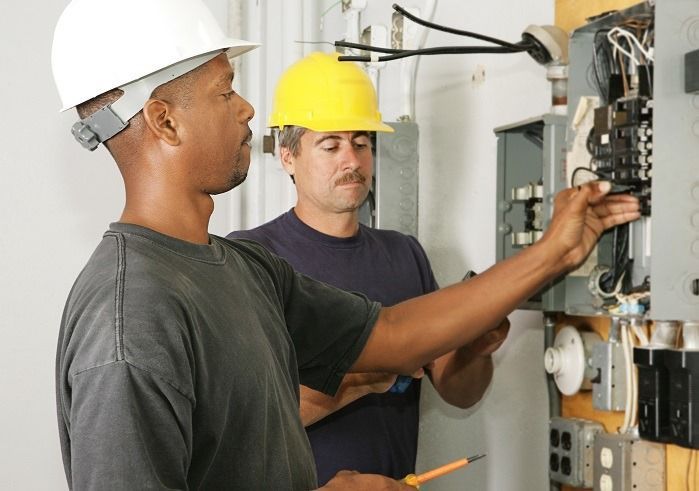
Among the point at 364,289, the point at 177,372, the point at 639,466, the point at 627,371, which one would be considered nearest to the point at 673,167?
the point at 627,371

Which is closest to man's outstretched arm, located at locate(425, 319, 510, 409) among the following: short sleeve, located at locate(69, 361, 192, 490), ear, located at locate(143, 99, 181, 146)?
ear, located at locate(143, 99, 181, 146)

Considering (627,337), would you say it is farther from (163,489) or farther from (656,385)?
(163,489)

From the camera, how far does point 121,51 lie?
122cm

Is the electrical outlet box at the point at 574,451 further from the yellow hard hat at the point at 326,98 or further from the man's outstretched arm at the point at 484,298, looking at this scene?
the yellow hard hat at the point at 326,98

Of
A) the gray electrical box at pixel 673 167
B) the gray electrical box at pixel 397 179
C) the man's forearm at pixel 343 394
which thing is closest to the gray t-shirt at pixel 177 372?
the man's forearm at pixel 343 394

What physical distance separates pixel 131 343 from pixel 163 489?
160 millimetres

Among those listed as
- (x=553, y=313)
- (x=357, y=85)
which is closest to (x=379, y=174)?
(x=357, y=85)

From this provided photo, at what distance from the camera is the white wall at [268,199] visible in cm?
227

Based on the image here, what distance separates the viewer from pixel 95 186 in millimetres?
2711

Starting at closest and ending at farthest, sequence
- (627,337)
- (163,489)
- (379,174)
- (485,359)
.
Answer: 1. (163,489)
2. (627,337)
3. (485,359)
4. (379,174)

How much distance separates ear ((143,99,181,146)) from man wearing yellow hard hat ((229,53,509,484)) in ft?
2.29

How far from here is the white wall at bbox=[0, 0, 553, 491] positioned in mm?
2271

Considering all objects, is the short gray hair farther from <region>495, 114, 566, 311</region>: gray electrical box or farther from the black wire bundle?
<region>495, 114, 566, 311</region>: gray electrical box

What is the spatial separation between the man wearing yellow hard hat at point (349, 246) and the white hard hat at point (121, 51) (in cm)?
71
